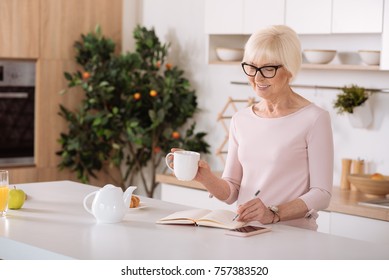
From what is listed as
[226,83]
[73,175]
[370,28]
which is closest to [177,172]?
[370,28]

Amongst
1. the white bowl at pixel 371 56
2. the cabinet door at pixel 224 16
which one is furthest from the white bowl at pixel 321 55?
the cabinet door at pixel 224 16

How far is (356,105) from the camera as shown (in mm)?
4281

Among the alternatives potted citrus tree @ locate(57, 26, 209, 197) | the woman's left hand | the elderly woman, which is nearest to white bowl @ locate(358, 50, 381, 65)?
the elderly woman

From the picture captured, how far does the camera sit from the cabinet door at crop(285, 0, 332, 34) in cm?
418

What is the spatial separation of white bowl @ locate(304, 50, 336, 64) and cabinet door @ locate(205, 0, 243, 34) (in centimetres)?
53

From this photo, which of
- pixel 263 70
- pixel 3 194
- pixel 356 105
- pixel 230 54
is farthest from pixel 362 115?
pixel 3 194

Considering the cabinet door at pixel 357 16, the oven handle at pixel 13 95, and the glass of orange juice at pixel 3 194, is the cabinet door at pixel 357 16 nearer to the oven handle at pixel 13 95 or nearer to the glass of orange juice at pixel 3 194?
the glass of orange juice at pixel 3 194

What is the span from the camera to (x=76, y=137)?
17.4ft

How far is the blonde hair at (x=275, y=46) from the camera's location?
279cm

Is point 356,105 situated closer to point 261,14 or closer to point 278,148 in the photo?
point 261,14

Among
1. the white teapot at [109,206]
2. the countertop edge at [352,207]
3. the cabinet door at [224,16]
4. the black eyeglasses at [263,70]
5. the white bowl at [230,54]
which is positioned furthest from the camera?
the white bowl at [230,54]

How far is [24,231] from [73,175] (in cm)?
314

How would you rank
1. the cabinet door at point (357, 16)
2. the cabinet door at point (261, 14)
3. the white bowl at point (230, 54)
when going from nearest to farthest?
the cabinet door at point (357, 16) → the cabinet door at point (261, 14) → the white bowl at point (230, 54)

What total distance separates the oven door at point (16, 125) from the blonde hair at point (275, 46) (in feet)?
9.13
